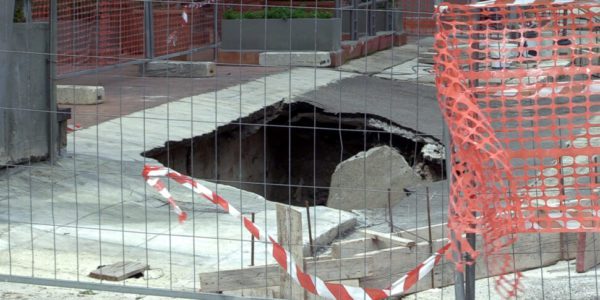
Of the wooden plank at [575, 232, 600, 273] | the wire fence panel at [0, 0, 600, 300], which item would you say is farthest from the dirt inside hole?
the wooden plank at [575, 232, 600, 273]

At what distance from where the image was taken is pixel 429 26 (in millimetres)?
22828

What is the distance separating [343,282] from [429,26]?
16.9m

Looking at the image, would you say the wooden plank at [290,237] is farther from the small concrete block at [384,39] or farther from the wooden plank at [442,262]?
the small concrete block at [384,39]

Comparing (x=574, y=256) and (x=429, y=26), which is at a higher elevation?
(x=429, y=26)

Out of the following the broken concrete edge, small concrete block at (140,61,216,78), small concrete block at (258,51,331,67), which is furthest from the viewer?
the broken concrete edge

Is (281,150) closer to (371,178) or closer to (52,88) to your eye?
(371,178)

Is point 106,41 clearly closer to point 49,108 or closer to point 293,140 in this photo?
point 293,140

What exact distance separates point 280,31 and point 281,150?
13.5 ft

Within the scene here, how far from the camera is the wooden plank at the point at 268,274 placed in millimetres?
6430

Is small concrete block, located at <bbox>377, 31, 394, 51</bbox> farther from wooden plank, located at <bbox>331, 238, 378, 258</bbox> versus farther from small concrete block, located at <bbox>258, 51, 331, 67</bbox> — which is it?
wooden plank, located at <bbox>331, 238, 378, 258</bbox>

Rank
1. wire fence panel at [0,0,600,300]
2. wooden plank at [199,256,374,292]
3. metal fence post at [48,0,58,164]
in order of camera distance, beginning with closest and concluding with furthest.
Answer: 1. wire fence panel at [0,0,600,300]
2. wooden plank at [199,256,374,292]
3. metal fence post at [48,0,58,164]

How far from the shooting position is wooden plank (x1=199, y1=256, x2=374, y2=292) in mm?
6430

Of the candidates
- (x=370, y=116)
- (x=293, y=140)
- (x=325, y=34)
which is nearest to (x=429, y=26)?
(x=325, y=34)

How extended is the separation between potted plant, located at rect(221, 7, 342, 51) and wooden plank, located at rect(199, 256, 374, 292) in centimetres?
1293
